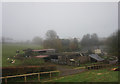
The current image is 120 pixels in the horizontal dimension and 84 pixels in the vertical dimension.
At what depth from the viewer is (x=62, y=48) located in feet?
69.4

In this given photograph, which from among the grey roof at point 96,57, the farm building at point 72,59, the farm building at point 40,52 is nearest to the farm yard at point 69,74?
the farm building at point 72,59

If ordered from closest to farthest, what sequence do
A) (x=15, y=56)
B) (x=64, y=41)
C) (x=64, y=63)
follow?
(x=15, y=56) < (x=64, y=63) < (x=64, y=41)

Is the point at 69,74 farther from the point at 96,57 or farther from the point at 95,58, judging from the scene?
the point at 96,57

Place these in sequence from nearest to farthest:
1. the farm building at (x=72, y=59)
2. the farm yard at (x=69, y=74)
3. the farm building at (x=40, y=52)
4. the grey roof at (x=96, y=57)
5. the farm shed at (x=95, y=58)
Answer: the farm yard at (x=69, y=74) → the farm building at (x=72, y=59) → the farm building at (x=40, y=52) → the farm shed at (x=95, y=58) → the grey roof at (x=96, y=57)

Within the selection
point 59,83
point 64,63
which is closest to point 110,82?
point 59,83

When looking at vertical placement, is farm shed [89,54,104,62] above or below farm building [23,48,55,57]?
below

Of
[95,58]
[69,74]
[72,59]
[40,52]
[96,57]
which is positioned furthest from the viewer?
[40,52]

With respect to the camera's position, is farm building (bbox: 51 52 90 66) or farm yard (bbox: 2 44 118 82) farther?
farm building (bbox: 51 52 90 66)

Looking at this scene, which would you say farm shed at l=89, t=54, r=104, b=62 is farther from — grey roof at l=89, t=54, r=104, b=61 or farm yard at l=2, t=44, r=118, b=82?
farm yard at l=2, t=44, r=118, b=82

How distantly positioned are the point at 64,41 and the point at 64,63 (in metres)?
8.08

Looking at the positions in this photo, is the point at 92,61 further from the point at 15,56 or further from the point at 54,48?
the point at 15,56

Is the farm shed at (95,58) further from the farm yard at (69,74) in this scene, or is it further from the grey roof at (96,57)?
the farm yard at (69,74)

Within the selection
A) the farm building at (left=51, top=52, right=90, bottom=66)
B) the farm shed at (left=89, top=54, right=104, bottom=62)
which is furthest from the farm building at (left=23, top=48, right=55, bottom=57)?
the farm shed at (left=89, top=54, right=104, bottom=62)

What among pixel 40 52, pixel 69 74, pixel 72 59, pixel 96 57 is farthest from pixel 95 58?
pixel 69 74
